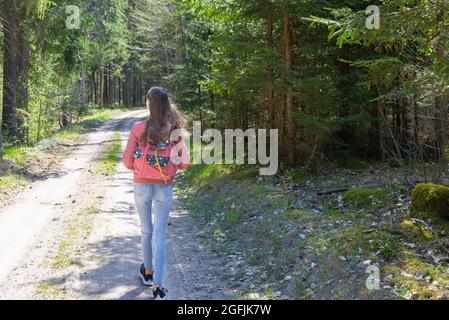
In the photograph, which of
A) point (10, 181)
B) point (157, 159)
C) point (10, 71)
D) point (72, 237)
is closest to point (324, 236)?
point (157, 159)

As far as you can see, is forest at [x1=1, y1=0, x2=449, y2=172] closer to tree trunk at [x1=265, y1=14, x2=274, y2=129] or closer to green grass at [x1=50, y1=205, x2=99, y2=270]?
tree trunk at [x1=265, y1=14, x2=274, y2=129]

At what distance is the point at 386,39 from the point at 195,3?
620 centimetres

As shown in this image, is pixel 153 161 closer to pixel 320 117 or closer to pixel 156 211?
pixel 156 211

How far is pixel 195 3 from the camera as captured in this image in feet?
39.6

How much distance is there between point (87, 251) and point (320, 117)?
242 inches

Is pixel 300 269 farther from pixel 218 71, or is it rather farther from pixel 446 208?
pixel 218 71

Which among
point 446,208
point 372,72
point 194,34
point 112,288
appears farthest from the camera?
point 194,34

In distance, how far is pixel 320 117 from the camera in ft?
36.7

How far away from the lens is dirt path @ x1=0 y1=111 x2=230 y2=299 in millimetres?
6293

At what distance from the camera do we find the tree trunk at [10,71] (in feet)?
59.9

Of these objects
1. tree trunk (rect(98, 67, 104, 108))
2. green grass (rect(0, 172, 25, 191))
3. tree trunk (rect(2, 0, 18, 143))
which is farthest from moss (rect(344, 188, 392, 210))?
tree trunk (rect(98, 67, 104, 108))

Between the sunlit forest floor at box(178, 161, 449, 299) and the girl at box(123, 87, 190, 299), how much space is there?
145 centimetres

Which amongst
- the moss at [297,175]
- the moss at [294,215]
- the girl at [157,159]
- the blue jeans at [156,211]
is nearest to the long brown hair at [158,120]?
the girl at [157,159]
